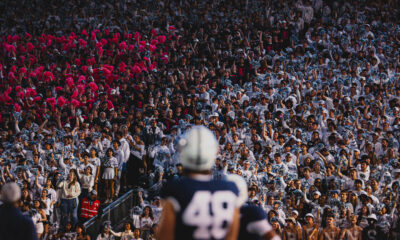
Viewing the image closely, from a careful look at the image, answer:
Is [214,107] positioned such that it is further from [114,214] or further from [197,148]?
[197,148]

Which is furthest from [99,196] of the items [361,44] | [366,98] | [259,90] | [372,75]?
[361,44]

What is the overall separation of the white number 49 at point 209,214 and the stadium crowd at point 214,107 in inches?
212

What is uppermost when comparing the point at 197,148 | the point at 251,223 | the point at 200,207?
the point at 197,148

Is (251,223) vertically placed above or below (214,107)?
below

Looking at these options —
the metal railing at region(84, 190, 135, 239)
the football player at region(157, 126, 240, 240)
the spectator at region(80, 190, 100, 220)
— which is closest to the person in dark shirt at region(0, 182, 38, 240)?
the football player at region(157, 126, 240, 240)

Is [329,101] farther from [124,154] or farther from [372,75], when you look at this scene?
[124,154]

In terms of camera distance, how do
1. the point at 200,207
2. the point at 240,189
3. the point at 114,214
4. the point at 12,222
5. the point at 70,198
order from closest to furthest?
the point at 200,207
the point at 240,189
the point at 12,222
the point at 114,214
the point at 70,198

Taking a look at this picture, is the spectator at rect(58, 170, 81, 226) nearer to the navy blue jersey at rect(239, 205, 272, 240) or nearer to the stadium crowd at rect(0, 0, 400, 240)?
the stadium crowd at rect(0, 0, 400, 240)

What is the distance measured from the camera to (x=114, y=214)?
33.4ft

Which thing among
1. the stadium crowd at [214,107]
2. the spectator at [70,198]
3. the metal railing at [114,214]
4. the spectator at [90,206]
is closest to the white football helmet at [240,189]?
the stadium crowd at [214,107]

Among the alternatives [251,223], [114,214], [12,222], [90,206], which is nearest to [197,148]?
[251,223]

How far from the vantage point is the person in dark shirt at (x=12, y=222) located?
3809mm

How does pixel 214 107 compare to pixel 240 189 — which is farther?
pixel 214 107

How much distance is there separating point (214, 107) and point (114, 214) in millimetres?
3816
